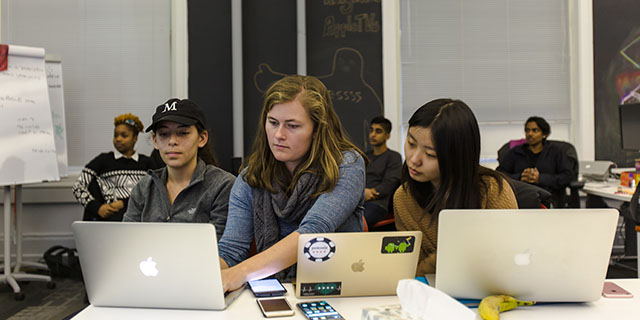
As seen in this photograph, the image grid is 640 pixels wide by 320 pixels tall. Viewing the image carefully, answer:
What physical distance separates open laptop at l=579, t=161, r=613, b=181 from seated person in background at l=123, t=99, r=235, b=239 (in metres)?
3.39

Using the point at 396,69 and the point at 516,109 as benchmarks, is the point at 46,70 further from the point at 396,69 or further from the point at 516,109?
the point at 516,109

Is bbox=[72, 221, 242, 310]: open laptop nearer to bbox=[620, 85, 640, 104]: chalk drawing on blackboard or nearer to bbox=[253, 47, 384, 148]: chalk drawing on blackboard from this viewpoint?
bbox=[253, 47, 384, 148]: chalk drawing on blackboard

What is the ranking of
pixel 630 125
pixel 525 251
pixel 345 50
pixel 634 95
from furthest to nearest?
pixel 634 95
pixel 345 50
pixel 630 125
pixel 525 251

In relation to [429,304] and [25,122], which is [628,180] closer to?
[429,304]

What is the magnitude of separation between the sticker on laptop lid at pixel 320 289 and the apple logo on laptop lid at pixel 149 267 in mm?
330

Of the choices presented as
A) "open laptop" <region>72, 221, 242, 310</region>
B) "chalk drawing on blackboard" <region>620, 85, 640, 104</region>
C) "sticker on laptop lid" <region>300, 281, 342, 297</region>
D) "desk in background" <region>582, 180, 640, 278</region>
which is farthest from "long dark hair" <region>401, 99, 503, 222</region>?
"chalk drawing on blackboard" <region>620, 85, 640, 104</region>

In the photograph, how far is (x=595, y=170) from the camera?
4.08m

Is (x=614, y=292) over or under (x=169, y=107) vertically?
under

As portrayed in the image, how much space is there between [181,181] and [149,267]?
2.87 ft

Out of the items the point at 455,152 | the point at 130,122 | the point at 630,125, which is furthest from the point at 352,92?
the point at 455,152

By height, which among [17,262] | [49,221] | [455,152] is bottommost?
[17,262]

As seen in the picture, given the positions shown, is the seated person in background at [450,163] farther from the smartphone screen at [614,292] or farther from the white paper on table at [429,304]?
the white paper on table at [429,304]

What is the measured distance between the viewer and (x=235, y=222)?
1.57m

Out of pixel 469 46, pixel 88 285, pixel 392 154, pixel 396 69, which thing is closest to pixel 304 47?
pixel 396 69
